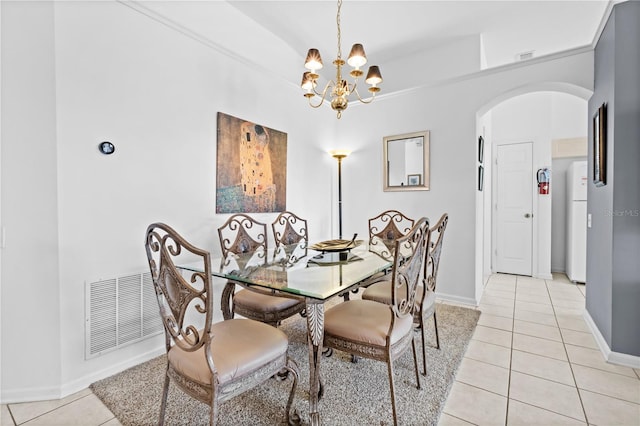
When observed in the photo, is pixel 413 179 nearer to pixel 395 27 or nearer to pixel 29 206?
pixel 395 27

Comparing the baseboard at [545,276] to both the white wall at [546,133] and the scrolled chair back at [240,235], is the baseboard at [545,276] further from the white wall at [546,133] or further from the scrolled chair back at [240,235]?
the scrolled chair back at [240,235]

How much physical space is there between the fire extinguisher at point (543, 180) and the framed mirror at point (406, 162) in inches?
85.7

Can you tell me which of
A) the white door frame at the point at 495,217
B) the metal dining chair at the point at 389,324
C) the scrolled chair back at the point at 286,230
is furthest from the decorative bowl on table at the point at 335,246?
the white door frame at the point at 495,217

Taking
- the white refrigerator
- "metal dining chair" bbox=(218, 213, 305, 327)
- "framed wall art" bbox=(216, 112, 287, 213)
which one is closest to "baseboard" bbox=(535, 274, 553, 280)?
the white refrigerator

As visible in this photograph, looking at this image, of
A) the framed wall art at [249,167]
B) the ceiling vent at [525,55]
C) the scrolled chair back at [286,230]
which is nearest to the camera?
the framed wall art at [249,167]

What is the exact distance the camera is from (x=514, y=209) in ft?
15.1

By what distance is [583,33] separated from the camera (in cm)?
330

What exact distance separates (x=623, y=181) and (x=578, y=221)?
8.09 ft

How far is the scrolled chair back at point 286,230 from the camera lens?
3.05 m

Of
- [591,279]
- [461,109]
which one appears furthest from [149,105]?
[591,279]

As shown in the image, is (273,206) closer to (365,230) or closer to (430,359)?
(365,230)

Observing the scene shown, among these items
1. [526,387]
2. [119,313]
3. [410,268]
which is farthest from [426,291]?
[119,313]

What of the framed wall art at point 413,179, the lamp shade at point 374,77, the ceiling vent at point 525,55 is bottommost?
the framed wall art at point 413,179

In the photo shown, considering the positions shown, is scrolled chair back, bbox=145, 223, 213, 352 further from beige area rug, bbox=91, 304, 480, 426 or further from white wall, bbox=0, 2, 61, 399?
white wall, bbox=0, 2, 61, 399
